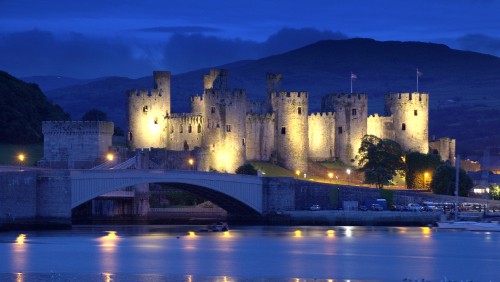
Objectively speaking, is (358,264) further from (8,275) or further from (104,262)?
(8,275)

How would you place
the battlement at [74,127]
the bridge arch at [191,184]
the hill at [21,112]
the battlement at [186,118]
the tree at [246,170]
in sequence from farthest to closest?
1. the hill at [21,112]
2. the battlement at [186,118]
3. the battlement at [74,127]
4. the tree at [246,170]
5. the bridge arch at [191,184]

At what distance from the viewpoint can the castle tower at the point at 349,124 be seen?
105 m

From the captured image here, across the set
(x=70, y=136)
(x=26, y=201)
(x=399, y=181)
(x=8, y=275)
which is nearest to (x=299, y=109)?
(x=399, y=181)

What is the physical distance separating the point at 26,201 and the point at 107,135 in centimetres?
2415

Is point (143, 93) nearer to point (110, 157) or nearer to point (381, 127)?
point (110, 157)

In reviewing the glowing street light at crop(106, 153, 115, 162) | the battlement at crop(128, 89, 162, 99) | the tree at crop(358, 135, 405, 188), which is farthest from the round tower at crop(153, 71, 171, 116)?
the tree at crop(358, 135, 405, 188)

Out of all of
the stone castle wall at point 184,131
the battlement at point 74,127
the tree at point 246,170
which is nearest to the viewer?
the tree at point 246,170

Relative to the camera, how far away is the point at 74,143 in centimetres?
9494

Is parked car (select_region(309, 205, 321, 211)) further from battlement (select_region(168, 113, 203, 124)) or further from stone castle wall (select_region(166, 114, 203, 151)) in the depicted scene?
battlement (select_region(168, 113, 203, 124))

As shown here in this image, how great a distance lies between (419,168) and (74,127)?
918 inches

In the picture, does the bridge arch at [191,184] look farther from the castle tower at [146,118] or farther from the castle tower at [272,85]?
the castle tower at [272,85]

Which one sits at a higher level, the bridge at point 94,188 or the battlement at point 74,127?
the battlement at point 74,127

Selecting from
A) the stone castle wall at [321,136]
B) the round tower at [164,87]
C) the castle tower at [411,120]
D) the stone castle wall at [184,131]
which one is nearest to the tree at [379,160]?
the stone castle wall at [321,136]

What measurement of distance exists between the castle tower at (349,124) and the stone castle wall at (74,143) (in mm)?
17900
